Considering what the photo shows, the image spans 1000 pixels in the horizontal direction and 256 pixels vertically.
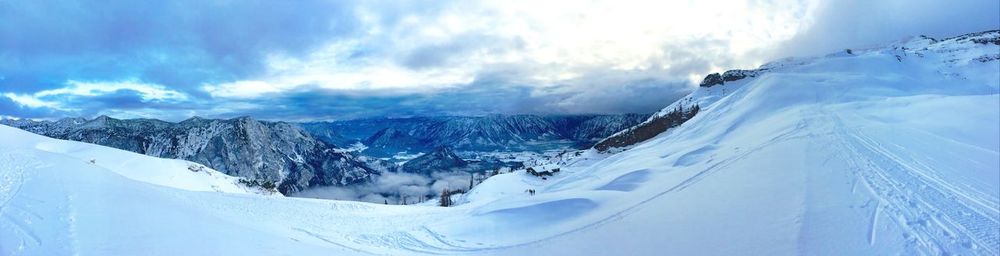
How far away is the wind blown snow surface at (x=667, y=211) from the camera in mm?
9945

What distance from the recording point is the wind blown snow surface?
995 centimetres

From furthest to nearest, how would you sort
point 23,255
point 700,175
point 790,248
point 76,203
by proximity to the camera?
point 700,175 < point 76,203 < point 790,248 < point 23,255

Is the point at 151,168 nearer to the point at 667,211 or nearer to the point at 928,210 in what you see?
the point at 667,211

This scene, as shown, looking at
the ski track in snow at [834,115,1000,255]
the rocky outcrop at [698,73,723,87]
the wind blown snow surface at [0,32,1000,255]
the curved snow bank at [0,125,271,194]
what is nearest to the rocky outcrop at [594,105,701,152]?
the rocky outcrop at [698,73,723,87]

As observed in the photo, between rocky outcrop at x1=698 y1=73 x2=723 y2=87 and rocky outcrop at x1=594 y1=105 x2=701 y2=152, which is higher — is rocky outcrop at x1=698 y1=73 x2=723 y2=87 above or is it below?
above

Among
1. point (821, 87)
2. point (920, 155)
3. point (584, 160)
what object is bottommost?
point (584, 160)

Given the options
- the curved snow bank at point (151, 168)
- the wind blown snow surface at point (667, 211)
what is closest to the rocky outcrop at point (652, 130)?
the wind blown snow surface at point (667, 211)

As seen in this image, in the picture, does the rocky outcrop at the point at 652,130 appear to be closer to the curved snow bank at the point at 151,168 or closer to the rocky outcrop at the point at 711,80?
the rocky outcrop at the point at 711,80

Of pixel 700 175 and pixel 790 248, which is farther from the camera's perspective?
pixel 700 175

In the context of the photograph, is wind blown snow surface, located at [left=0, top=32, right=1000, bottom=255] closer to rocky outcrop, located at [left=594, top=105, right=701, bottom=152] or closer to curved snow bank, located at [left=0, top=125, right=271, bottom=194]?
curved snow bank, located at [left=0, top=125, right=271, bottom=194]

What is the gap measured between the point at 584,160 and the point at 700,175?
8182 cm

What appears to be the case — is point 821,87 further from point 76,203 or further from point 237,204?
point 76,203

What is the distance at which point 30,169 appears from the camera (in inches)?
609

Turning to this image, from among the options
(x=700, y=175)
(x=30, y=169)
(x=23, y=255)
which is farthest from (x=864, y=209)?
(x=30, y=169)
